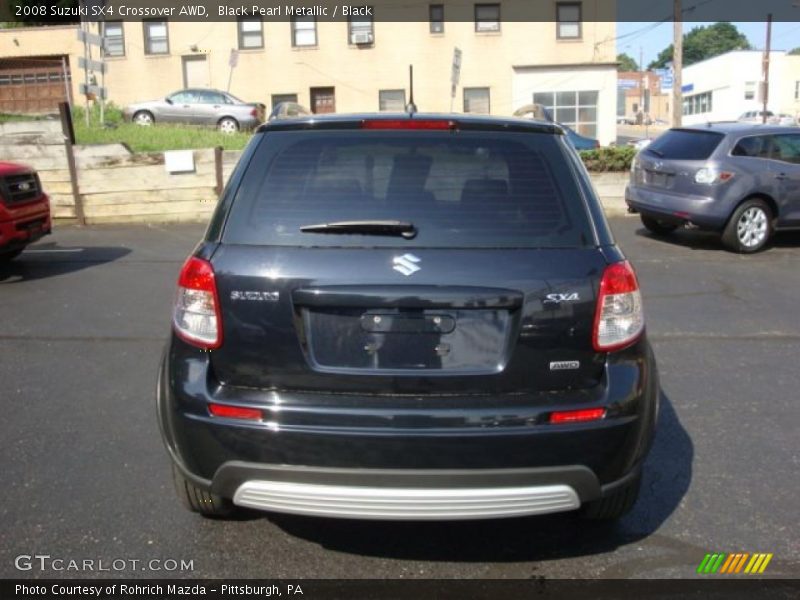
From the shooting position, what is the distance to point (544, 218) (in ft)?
9.96

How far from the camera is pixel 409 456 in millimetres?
2775

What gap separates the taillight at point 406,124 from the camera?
3176 millimetres

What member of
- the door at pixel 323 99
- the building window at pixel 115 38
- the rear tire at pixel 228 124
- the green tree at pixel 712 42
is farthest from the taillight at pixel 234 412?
the green tree at pixel 712 42

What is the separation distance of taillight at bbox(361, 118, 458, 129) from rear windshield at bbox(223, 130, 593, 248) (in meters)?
0.03

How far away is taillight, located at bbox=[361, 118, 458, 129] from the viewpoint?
3176 mm

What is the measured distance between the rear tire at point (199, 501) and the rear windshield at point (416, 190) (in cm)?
105

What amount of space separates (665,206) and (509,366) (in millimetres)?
8821

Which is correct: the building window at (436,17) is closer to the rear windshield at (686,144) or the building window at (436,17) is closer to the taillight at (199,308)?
the rear windshield at (686,144)

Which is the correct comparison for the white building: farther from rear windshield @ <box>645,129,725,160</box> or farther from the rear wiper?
the rear wiper

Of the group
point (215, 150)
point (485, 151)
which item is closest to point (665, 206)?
point (215, 150)

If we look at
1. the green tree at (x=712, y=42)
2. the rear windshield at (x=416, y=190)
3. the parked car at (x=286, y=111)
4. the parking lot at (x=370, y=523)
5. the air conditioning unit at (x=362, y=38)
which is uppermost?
the green tree at (x=712, y=42)

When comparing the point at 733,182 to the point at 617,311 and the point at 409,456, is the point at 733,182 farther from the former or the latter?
the point at 409,456

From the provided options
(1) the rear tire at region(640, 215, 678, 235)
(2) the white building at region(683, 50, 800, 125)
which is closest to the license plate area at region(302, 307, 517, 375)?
(1) the rear tire at region(640, 215, 678, 235)

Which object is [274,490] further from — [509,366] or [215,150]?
[215,150]
